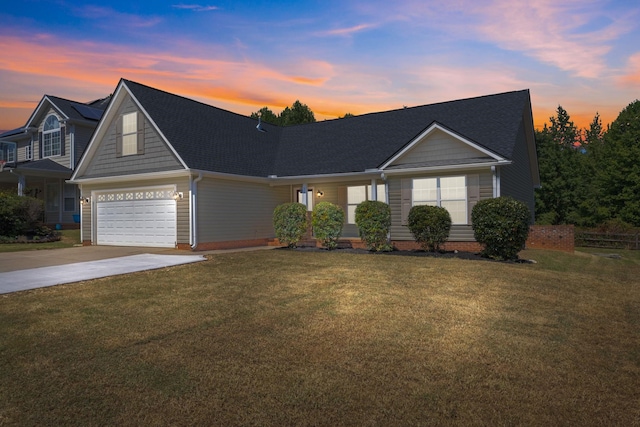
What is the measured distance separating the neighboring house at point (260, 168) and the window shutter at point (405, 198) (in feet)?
0.13

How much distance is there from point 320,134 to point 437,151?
829cm

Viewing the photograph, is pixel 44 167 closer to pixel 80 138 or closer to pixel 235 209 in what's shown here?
pixel 80 138

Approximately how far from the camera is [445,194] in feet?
51.9

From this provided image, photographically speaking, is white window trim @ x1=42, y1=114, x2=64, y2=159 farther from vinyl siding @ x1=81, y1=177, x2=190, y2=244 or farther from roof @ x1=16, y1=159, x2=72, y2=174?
vinyl siding @ x1=81, y1=177, x2=190, y2=244

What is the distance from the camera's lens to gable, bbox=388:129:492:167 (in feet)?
50.3

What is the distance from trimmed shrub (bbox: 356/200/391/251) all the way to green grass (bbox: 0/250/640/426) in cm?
530

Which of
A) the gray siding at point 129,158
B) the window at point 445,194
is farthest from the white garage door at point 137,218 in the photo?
the window at point 445,194

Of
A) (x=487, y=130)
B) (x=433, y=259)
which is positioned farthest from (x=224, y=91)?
(x=433, y=259)

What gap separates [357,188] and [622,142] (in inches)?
1064

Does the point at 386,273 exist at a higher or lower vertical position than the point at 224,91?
lower

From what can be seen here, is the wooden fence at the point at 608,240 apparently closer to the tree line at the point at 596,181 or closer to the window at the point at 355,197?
the tree line at the point at 596,181

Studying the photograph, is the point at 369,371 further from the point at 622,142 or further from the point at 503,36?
the point at 622,142

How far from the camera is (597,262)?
14.1 m

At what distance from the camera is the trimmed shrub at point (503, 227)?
12.1 meters
